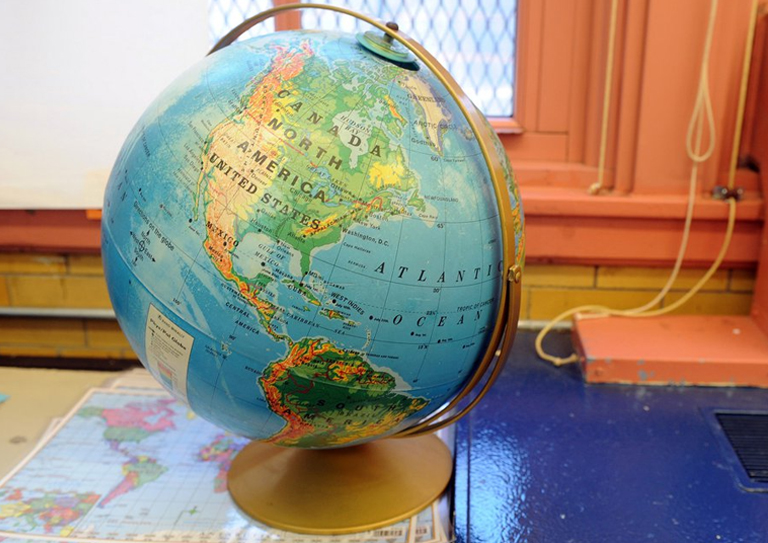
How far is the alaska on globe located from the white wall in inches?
30.3

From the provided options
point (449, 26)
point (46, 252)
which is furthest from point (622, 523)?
point (46, 252)

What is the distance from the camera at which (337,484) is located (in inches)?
49.2

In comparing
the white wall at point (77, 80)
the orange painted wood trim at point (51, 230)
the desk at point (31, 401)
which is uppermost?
the white wall at point (77, 80)

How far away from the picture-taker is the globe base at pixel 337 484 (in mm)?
1202

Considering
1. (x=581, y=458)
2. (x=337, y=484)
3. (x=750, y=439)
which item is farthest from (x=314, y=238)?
(x=750, y=439)

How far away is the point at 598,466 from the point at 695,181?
782mm

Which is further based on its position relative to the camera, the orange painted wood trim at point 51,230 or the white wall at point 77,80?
the orange painted wood trim at point 51,230

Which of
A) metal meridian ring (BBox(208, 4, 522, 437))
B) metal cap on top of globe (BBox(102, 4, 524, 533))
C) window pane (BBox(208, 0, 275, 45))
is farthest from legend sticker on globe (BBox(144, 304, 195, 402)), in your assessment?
window pane (BBox(208, 0, 275, 45))

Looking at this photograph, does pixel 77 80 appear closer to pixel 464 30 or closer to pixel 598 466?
A: pixel 464 30

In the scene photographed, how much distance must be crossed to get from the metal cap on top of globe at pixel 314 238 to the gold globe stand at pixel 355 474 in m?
0.02

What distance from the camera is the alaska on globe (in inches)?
36.8

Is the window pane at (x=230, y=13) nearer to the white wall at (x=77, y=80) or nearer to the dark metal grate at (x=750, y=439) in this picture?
the white wall at (x=77, y=80)

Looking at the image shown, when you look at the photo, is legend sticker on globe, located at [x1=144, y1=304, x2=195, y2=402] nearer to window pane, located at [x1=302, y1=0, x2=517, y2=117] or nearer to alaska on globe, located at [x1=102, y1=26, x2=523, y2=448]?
alaska on globe, located at [x1=102, y1=26, x2=523, y2=448]

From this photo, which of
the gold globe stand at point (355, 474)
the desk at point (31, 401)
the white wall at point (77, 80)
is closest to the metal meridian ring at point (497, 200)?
the gold globe stand at point (355, 474)
